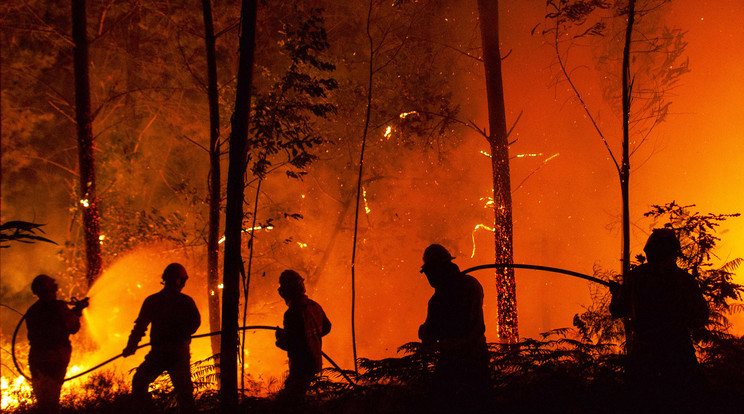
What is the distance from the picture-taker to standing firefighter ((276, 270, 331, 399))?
17.8 ft

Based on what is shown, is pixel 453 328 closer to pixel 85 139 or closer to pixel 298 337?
pixel 298 337

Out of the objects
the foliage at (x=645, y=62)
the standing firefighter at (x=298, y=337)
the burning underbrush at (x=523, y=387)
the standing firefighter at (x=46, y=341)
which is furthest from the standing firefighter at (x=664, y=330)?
the foliage at (x=645, y=62)

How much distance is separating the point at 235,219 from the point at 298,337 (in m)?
1.57

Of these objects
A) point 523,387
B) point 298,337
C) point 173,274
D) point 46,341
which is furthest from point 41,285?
point 523,387

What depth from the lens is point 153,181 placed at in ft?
67.7

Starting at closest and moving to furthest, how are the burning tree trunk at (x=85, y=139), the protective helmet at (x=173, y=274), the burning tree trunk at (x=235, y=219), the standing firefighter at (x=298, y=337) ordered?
the burning tree trunk at (x=235, y=219) → the standing firefighter at (x=298, y=337) → the protective helmet at (x=173, y=274) → the burning tree trunk at (x=85, y=139)

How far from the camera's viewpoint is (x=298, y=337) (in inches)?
215

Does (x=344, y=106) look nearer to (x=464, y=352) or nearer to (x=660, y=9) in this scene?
(x=660, y=9)

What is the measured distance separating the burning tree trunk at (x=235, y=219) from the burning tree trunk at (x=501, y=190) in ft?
21.7

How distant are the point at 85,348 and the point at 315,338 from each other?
11.8m

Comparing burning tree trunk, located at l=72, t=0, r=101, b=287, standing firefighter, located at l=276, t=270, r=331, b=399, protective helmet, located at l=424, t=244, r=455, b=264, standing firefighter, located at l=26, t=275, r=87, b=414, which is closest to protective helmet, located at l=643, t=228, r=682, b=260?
protective helmet, located at l=424, t=244, r=455, b=264

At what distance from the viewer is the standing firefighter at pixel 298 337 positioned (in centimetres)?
543

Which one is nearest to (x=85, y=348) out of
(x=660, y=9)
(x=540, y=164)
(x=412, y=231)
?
(x=412, y=231)

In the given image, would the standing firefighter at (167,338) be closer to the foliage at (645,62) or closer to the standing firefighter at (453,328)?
the standing firefighter at (453,328)
